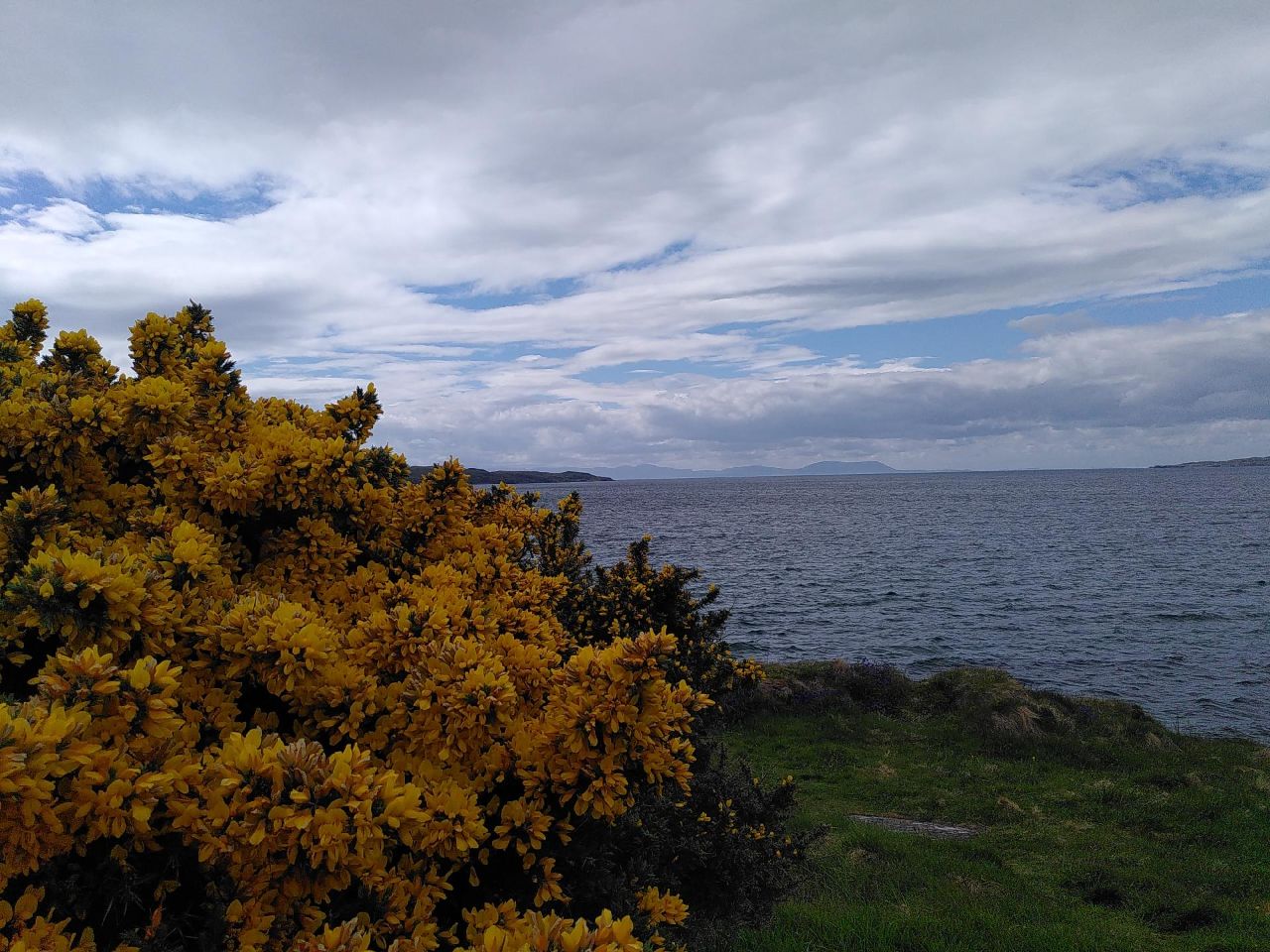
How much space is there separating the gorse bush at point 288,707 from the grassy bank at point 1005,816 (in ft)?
16.4

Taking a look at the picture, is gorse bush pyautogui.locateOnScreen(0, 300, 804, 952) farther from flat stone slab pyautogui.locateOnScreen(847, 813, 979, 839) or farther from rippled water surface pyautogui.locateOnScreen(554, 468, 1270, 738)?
rippled water surface pyautogui.locateOnScreen(554, 468, 1270, 738)

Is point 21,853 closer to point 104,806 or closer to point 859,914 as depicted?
point 104,806

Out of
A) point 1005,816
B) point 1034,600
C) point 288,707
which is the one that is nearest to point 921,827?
point 1005,816

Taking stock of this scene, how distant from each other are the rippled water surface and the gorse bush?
25174mm

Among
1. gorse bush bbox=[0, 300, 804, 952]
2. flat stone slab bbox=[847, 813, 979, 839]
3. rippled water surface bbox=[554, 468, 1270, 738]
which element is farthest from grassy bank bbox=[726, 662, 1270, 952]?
rippled water surface bbox=[554, 468, 1270, 738]

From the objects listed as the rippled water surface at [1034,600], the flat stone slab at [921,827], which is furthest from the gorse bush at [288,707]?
the rippled water surface at [1034,600]

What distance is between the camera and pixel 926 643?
1282 inches

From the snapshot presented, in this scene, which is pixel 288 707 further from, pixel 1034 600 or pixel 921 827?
pixel 1034 600

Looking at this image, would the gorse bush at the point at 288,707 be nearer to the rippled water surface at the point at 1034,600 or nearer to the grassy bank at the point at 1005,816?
the grassy bank at the point at 1005,816

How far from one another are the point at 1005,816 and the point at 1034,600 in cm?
3074

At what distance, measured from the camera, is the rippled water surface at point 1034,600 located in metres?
27.9

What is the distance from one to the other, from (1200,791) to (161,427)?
19.0m

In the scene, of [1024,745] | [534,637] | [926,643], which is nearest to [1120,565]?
[926,643]

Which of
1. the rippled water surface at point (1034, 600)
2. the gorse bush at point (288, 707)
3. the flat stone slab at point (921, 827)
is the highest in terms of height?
the gorse bush at point (288, 707)
